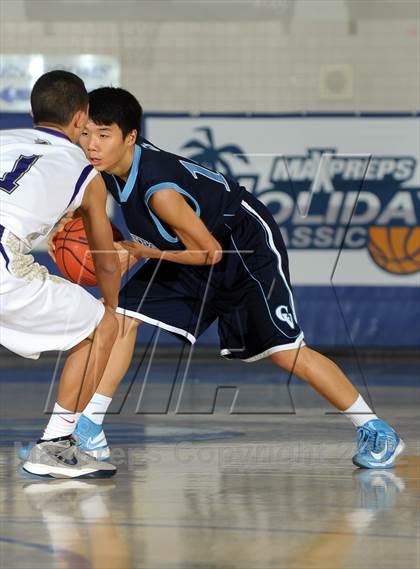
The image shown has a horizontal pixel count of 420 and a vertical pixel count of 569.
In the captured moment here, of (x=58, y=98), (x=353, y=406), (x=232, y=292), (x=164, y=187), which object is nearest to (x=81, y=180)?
(x=58, y=98)

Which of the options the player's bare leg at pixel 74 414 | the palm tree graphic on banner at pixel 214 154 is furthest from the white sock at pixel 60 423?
the palm tree graphic on banner at pixel 214 154

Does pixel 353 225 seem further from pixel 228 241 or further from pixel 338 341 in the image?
pixel 228 241

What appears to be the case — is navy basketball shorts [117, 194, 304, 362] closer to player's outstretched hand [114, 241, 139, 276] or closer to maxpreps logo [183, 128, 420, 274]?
player's outstretched hand [114, 241, 139, 276]

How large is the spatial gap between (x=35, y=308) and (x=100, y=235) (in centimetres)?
43

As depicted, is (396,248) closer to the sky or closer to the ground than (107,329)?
closer to the ground

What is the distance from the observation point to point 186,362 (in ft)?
35.9

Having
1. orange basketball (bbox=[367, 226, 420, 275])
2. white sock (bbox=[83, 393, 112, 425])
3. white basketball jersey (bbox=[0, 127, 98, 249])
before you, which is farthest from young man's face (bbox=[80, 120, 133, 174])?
orange basketball (bbox=[367, 226, 420, 275])

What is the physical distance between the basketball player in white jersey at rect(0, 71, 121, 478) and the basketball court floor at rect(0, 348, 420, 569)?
427mm

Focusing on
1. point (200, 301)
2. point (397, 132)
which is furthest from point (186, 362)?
point (200, 301)

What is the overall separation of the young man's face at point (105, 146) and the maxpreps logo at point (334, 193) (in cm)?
547

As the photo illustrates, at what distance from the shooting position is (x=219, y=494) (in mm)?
5160

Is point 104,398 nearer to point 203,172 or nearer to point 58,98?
point 203,172

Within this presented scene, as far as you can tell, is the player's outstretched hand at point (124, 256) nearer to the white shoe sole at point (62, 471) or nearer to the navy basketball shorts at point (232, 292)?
the navy basketball shorts at point (232, 292)

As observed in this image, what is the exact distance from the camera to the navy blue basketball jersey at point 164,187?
5.97 metres
